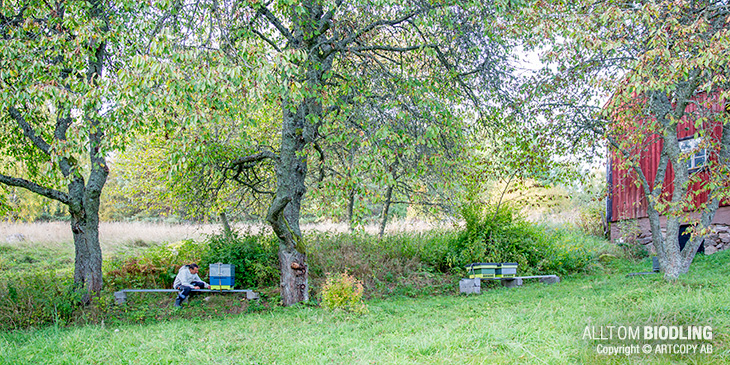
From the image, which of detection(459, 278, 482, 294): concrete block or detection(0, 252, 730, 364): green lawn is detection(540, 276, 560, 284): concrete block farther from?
detection(0, 252, 730, 364): green lawn

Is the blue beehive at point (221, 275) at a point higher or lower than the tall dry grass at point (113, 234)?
lower

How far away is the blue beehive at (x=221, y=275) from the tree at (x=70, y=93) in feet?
6.28

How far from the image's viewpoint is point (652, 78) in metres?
6.05

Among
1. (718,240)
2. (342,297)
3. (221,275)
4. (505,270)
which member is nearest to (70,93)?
(221,275)

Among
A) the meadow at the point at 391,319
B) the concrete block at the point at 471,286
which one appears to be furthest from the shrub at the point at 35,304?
the concrete block at the point at 471,286

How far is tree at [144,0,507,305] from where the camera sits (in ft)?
22.8

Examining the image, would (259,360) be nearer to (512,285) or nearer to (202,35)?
(202,35)

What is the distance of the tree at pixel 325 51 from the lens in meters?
6.94

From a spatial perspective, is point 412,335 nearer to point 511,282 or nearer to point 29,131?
point 511,282

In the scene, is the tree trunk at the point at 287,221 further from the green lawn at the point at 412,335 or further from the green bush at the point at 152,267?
the green bush at the point at 152,267

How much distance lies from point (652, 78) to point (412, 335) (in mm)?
4443

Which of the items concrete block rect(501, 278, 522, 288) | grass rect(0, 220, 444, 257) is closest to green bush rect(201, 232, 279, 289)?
grass rect(0, 220, 444, 257)

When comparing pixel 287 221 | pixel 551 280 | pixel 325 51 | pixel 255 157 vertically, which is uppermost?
pixel 325 51

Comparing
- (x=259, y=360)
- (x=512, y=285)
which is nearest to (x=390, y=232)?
(x=512, y=285)
